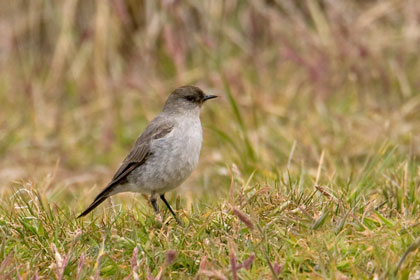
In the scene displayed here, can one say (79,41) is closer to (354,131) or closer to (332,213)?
(354,131)

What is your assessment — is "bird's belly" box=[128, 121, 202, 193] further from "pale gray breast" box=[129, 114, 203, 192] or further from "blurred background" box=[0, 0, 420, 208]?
"blurred background" box=[0, 0, 420, 208]

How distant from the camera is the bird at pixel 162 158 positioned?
5227mm

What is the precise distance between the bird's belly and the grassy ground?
0.21 m

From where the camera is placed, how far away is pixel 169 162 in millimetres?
5246

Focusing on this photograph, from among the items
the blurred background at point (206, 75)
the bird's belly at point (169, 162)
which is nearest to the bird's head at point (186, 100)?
the bird's belly at point (169, 162)

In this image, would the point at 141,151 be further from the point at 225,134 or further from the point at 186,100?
the point at 225,134

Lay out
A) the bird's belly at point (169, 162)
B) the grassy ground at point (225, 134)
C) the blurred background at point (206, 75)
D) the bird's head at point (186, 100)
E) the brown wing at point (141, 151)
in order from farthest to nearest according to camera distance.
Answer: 1. the blurred background at point (206, 75)
2. the bird's head at point (186, 100)
3. the brown wing at point (141, 151)
4. the bird's belly at point (169, 162)
5. the grassy ground at point (225, 134)

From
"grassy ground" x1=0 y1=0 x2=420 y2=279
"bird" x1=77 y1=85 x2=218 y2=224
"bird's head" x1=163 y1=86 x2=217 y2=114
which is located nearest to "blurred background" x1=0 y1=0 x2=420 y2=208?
"grassy ground" x1=0 y1=0 x2=420 y2=279

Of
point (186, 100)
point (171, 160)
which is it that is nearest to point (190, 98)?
point (186, 100)

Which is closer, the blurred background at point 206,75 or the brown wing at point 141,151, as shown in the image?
the brown wing at point 141,151

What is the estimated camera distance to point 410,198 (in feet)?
15.5

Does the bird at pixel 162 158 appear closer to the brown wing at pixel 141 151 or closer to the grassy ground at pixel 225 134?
the brown wing at pixel 141 151

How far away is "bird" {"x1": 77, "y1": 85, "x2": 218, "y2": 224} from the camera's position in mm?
5227

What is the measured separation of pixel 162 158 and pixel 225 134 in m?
1.29
